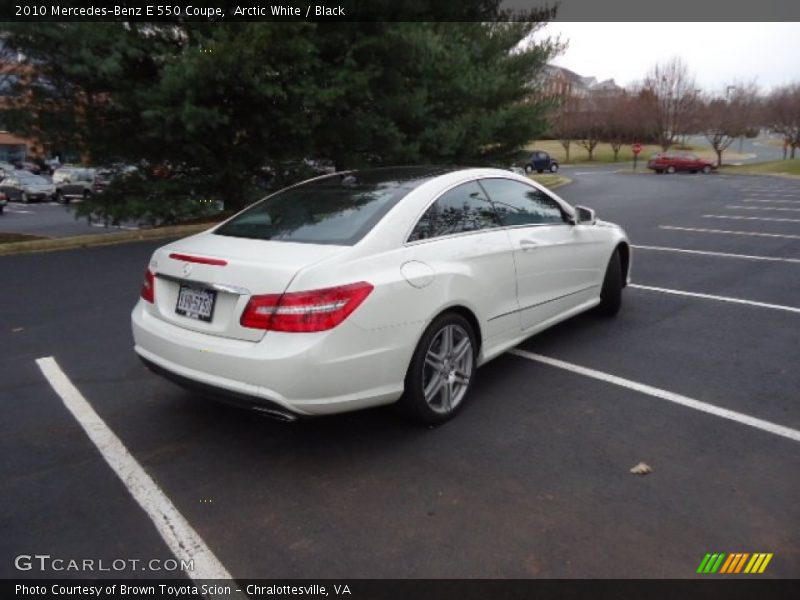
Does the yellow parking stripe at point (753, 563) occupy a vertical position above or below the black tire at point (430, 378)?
below

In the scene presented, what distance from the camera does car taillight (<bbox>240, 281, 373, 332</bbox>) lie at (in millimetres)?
3053

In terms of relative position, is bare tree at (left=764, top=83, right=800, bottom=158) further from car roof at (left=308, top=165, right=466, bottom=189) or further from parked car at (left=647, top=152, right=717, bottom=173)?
car roof at (left=308, top=165, right=466, bottom=189)

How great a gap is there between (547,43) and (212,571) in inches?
754

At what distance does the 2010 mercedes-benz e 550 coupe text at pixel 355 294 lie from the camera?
3.07 metres

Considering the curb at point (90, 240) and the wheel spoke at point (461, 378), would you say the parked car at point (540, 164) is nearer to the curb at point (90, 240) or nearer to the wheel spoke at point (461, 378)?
the curb at point (90, 240)

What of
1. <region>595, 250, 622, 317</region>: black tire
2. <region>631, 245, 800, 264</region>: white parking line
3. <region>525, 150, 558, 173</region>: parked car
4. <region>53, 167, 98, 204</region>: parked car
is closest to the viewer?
<region>595, 250, 622, 317</region>: black tire

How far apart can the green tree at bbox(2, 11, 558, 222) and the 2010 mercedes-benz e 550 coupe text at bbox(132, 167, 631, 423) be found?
7.20m

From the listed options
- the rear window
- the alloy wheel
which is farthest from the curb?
the alloy wheel

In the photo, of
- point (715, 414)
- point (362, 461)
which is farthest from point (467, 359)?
point (715, 414)

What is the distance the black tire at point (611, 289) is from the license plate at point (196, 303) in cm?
375

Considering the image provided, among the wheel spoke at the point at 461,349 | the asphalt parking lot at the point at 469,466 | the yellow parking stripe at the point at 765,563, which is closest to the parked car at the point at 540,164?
the asphalt parking lot at the point at 469,466

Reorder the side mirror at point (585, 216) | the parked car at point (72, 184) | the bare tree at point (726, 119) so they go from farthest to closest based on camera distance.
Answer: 1. the bare tree at point (726, 119)
2. the parked car at point (72, 184)
3. the side mirror at point (585, 216)

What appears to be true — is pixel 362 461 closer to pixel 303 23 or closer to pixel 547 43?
pixel 303 23
